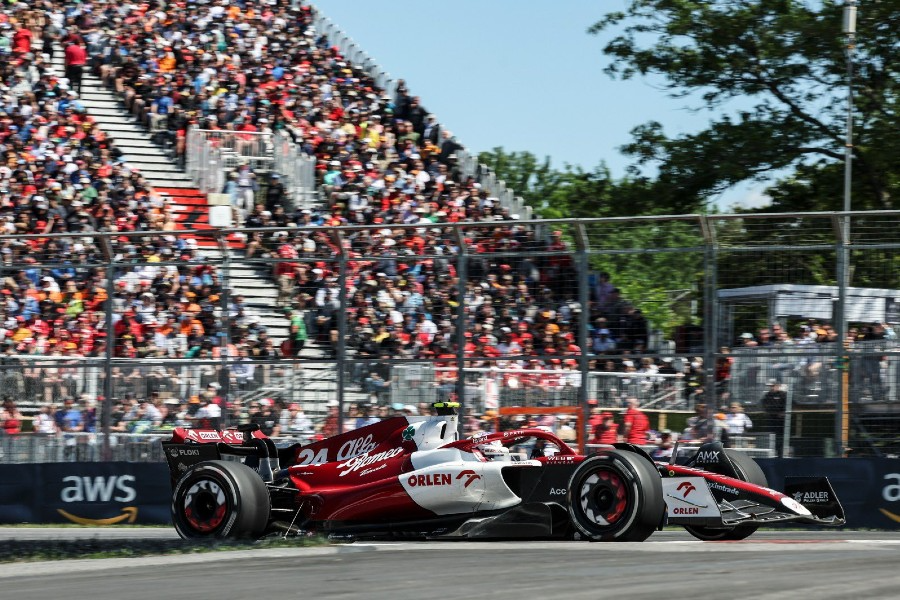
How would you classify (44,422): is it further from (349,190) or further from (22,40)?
(22,40)

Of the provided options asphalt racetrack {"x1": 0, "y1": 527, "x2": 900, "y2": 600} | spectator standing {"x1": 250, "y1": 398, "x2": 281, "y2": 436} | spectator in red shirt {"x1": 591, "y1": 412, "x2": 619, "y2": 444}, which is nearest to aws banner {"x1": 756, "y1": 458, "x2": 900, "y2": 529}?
spectator in red shirt {"x1": 591, "y1": 412, "x2": 619, "y2": 444}

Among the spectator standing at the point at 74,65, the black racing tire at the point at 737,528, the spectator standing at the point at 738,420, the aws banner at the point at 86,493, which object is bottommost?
the aws banner at the point at 86,493

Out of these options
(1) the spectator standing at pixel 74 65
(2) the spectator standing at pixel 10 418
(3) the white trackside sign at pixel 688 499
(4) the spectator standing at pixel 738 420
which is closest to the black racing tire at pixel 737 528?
(3) the white trackside sign at pixel 688 499

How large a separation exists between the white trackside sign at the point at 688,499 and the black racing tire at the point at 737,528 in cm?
48

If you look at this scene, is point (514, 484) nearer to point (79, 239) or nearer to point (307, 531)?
point (307, 531)

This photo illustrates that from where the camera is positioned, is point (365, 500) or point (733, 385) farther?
point (733, 385)

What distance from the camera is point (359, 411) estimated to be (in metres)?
14.3

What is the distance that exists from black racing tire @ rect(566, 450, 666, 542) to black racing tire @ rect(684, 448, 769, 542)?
98 cm

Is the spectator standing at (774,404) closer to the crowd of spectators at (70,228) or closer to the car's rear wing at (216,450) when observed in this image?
the car's rear wing at (216,450)

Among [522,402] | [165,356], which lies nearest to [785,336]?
[522,402]

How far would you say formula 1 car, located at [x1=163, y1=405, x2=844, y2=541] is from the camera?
9898mm

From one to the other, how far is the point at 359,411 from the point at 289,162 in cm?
1006

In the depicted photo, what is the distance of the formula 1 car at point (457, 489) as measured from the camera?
9.90 m

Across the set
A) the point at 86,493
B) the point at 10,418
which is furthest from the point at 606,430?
the point at 10,418
